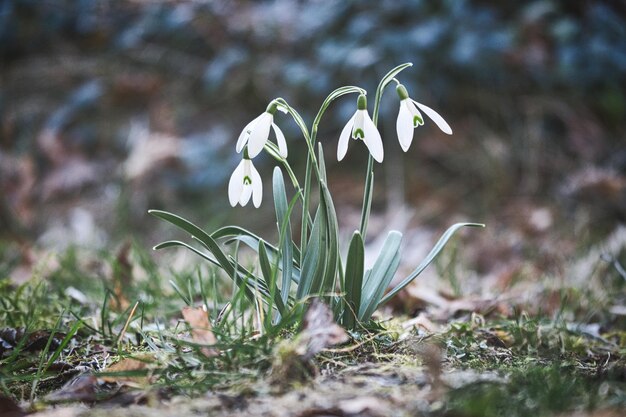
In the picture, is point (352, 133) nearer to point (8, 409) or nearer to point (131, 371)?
point (131, 371)

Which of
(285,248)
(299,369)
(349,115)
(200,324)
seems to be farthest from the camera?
(349,115)

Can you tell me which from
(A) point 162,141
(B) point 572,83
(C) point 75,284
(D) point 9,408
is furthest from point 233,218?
(D) point 9,408

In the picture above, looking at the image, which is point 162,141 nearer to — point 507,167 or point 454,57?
point 454,57

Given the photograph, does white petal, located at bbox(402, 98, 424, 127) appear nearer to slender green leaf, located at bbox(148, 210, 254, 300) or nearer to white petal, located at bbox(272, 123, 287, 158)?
white petal, located at bbox(272, 123, 287, 158)

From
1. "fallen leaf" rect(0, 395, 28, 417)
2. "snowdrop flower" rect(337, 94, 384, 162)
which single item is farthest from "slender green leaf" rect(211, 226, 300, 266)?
"fallen leaf" rect(0, 395, 28, 417)

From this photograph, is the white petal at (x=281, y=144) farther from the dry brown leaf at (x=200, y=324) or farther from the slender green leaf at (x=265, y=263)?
the dry brown leaf at (x=200, y=324)

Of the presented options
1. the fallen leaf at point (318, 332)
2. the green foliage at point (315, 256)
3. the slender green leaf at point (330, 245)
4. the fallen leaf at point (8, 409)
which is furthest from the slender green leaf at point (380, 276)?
the fallen leaf at point (8, 409)

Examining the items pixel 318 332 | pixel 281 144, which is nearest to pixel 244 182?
pixel 281 144
